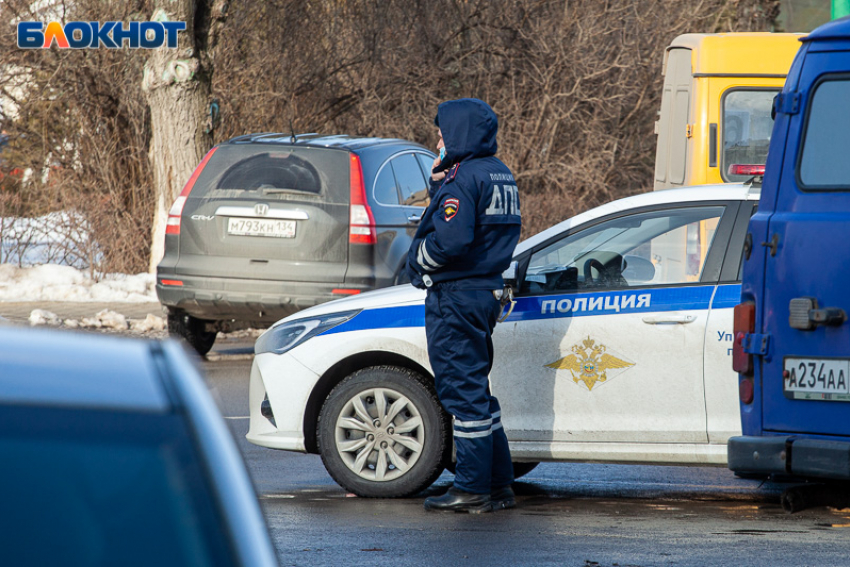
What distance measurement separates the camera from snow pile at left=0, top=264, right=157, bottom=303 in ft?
46.6

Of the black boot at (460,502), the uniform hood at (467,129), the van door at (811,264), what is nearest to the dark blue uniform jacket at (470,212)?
the uniform hood at (467,129)

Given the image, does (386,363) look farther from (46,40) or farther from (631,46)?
(631,46)

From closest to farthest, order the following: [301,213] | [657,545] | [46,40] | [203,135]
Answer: [657,545] → [301,213] → [203,135] → [46,40]

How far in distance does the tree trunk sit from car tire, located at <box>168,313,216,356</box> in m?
4.33

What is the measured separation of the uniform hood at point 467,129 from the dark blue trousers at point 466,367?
0.63 metres

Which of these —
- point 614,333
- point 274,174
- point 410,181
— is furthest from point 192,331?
point 614,333

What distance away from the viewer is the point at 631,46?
19984mm

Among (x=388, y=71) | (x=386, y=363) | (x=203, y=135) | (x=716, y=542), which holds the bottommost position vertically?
(x=716, y=542)

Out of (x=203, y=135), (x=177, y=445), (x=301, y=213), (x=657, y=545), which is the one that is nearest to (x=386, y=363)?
(x=657, y=545)

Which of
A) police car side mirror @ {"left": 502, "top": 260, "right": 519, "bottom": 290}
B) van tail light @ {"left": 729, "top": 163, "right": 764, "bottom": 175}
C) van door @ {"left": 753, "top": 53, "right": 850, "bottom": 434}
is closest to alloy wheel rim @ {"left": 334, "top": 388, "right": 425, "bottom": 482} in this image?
police car side mirror @ {"left": 502, "top": 260, "right": 519, "bottom": 290}

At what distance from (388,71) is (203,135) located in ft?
16.8

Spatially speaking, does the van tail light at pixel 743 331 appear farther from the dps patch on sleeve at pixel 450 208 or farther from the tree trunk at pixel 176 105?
the tree trunk at pixel 176 105

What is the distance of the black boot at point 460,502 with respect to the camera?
5.74 m

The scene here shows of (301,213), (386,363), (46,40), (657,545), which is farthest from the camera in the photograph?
(46,40)
